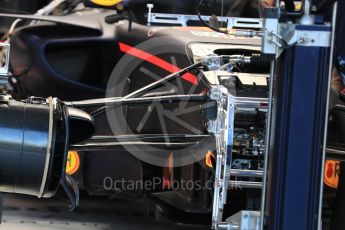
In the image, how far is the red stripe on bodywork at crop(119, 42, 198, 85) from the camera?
4.47 metres

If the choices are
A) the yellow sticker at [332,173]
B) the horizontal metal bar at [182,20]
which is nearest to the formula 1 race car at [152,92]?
the horizontal metal bar at [182,20]

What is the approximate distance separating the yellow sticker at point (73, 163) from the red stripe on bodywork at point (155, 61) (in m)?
0.71

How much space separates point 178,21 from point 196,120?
107 centimetres

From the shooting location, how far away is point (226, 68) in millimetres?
3820

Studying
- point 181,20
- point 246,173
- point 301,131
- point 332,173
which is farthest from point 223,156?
point 332,173

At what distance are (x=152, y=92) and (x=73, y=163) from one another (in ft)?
2.40

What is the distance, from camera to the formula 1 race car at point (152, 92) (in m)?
3.81

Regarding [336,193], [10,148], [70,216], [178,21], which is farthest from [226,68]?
[70,216]

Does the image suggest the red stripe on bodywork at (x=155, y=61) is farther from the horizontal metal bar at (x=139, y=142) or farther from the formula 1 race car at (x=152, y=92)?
the horizontal metal bar at (x=139, y=142)

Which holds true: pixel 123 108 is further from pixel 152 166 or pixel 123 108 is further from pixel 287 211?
pixel 287 211

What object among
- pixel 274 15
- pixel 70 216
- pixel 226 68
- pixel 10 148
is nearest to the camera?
pixel 274 15

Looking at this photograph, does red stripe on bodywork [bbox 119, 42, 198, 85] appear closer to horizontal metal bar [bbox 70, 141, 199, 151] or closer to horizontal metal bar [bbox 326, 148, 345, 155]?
horizontal metal bar [bbox 70, 141, 199, 151]

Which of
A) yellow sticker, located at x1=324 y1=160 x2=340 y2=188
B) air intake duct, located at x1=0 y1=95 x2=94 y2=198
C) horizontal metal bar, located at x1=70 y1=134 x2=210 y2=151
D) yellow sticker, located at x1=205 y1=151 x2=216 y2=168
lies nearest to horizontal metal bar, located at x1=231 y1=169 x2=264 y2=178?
yellow sticker, located at x1=205 y1=151 x2=216 y2=168

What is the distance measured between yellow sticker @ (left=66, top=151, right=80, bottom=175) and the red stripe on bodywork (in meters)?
0.71
